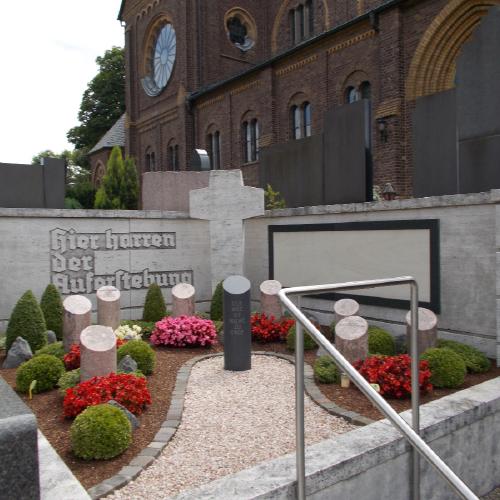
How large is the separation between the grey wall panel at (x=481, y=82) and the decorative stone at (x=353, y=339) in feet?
12.6

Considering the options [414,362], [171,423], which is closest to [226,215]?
[171,423]

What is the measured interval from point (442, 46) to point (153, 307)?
48.2 ft

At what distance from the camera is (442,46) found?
18.4 meters

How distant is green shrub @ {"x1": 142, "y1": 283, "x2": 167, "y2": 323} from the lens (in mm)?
11023

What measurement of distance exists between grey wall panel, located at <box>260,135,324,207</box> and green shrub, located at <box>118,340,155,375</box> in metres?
6.11

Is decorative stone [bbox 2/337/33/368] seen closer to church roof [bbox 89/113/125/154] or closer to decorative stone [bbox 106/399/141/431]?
decorative stone [bbox 106/399/141/431]

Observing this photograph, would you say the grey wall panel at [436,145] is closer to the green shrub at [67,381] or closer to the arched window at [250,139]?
the green shrub at [67,381]

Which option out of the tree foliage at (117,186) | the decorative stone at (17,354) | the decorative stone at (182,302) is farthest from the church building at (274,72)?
the decorative stone at (17,354)

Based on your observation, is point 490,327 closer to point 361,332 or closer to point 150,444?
point 361,332

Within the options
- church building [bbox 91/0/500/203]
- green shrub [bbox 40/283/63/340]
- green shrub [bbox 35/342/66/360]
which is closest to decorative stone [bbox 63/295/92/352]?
green shrub [bbox 35/342/66/360]

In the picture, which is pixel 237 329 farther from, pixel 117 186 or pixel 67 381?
pixel 117 186

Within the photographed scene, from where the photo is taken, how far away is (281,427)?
5.20 metres

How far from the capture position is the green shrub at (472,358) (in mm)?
6730

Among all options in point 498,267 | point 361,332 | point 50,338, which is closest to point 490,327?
point 498,267
